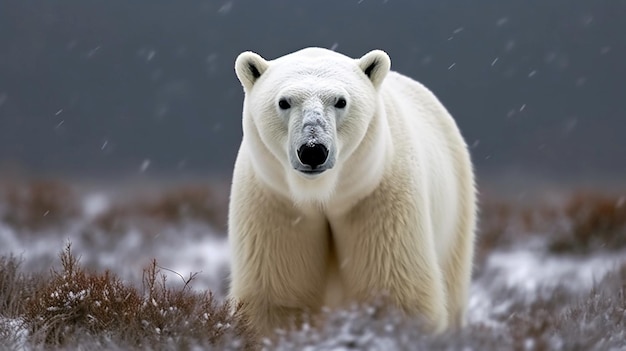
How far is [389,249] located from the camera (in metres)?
5.09

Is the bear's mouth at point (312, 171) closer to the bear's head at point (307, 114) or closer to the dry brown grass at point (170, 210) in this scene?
the bear's head at point (307, 114)


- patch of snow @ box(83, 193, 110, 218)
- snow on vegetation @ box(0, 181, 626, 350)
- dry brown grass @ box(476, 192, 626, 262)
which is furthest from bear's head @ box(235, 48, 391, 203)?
patch of snow @ box(83, 193, 110, 218)

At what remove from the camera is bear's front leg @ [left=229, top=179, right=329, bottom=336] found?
5160mm

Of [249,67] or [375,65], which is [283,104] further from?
[375,65]

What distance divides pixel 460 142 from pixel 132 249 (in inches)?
313

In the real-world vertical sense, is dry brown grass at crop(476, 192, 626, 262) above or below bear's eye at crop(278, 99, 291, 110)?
above

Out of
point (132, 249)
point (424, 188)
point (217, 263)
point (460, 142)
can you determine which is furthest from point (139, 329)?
point (132, 249)

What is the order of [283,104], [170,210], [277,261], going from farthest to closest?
[170,210], [277,261], [283,104]

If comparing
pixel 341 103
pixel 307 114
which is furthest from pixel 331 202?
pixel 307 114

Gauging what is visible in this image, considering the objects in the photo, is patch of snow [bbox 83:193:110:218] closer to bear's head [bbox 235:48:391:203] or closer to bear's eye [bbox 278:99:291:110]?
bear's head [bbox 235:48:391:203]

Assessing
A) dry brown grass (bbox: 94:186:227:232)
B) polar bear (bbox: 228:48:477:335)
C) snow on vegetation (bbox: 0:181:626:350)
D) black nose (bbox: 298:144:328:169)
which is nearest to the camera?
snow on vegetation (bbox: 0:181:626:350)

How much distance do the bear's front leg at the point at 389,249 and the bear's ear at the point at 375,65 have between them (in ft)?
1.93

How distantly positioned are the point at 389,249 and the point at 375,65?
99 cm

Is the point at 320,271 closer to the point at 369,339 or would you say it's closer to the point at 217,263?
the point at 369,339
